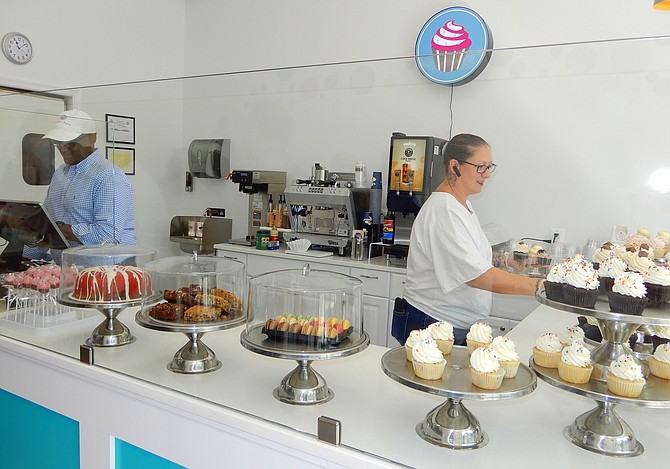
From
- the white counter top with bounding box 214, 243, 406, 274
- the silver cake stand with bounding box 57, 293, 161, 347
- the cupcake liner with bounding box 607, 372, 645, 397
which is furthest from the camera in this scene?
the white counter top with bounding box 214, 243, 406, 274

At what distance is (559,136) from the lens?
1605 millimetres

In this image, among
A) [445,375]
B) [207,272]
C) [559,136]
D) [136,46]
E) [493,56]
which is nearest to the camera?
[445,375]

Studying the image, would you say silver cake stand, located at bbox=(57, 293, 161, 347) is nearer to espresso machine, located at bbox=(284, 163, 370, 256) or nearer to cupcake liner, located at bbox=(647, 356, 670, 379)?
espresso machine, located at bbox=(284, 163, 370, 256)

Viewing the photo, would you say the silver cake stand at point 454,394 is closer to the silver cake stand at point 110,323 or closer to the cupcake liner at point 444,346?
the cupcake liner at point 444,346

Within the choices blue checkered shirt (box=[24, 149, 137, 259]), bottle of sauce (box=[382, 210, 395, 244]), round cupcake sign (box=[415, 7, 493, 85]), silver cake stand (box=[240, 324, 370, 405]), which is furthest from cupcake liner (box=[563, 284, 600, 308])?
round cupcake sign (box=[415, 7, 493, 85])

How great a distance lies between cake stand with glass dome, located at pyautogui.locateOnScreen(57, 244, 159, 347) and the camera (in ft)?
6.22

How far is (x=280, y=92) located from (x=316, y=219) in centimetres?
70

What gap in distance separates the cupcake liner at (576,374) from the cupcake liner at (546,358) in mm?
59

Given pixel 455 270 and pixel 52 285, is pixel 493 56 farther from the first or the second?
pixel 52 285

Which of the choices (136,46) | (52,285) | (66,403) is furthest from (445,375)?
(136,46)

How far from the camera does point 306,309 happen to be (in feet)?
4.94

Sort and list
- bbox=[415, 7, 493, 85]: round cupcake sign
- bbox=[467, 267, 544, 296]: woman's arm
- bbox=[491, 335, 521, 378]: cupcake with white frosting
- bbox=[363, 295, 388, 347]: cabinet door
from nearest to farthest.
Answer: bbox=[491, 335, 521, 378]: cupcake with white frosting < bbox=[467, 267, 544, 296]: woman's arm < bbox=[363, 295, 388, 347]: cabinet door < bbox=[415, 7, 493, 85]: round cupcake sign

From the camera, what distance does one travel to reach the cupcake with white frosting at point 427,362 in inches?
50.2

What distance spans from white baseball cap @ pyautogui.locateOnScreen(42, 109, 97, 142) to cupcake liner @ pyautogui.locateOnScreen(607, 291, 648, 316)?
2.15 m
